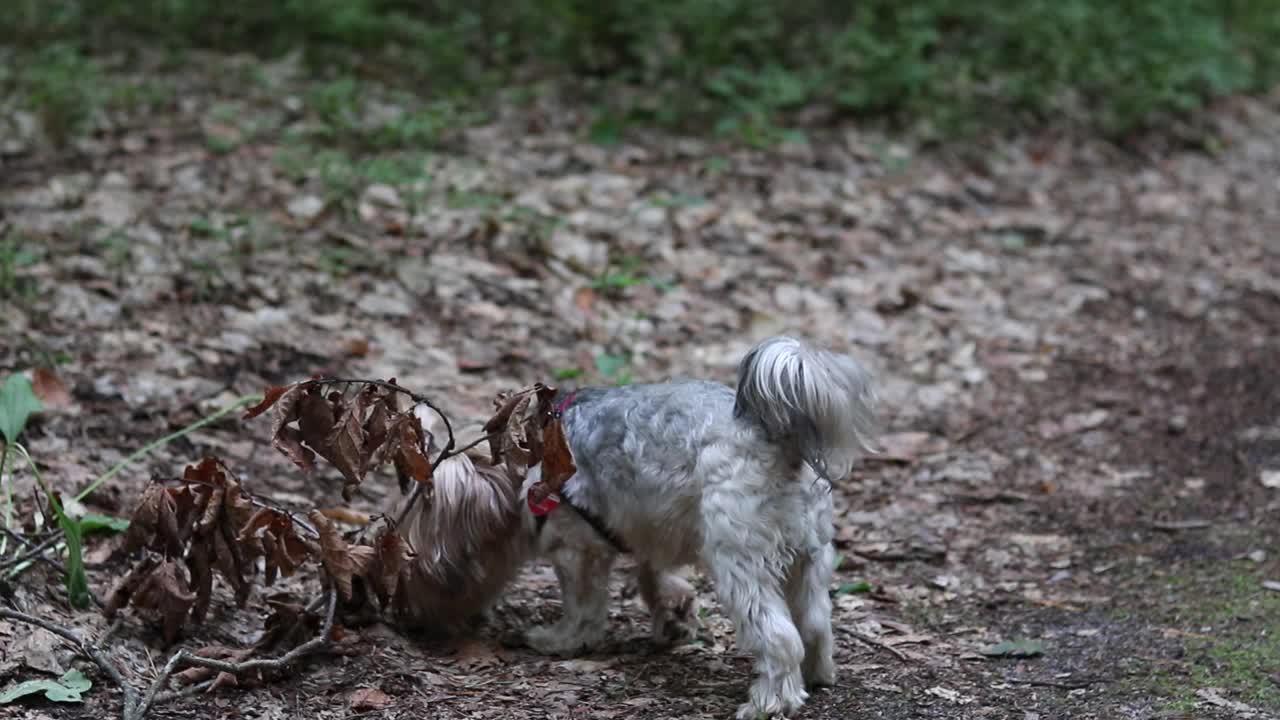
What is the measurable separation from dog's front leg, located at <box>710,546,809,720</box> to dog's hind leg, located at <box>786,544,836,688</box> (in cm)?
17

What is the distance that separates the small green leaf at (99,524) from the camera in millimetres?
4918

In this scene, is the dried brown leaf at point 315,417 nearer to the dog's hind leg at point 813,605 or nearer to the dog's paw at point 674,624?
the dog's paw at point 674,624

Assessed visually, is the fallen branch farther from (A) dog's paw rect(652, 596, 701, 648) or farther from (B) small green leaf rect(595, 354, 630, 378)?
(B) small green leaf rect(595, 354, 630, 378)

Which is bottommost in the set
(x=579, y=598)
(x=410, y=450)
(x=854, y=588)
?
(x=854, y=588)

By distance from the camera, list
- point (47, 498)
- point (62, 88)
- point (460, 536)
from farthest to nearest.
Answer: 1. point (62, 88)
2. point (460, 536)
3. point (47, 498)

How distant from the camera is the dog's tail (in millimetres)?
4152

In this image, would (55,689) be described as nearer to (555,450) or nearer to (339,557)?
(339,557)

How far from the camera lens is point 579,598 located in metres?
4.83

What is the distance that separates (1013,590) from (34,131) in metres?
6.94

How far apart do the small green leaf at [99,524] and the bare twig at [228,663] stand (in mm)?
821

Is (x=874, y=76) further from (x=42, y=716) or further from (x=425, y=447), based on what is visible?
(x=42, y=716)

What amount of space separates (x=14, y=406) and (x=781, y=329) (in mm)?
4411

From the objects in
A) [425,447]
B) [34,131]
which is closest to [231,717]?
A: [425,447]

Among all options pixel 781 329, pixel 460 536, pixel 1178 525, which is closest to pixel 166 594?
pixel 460 536
